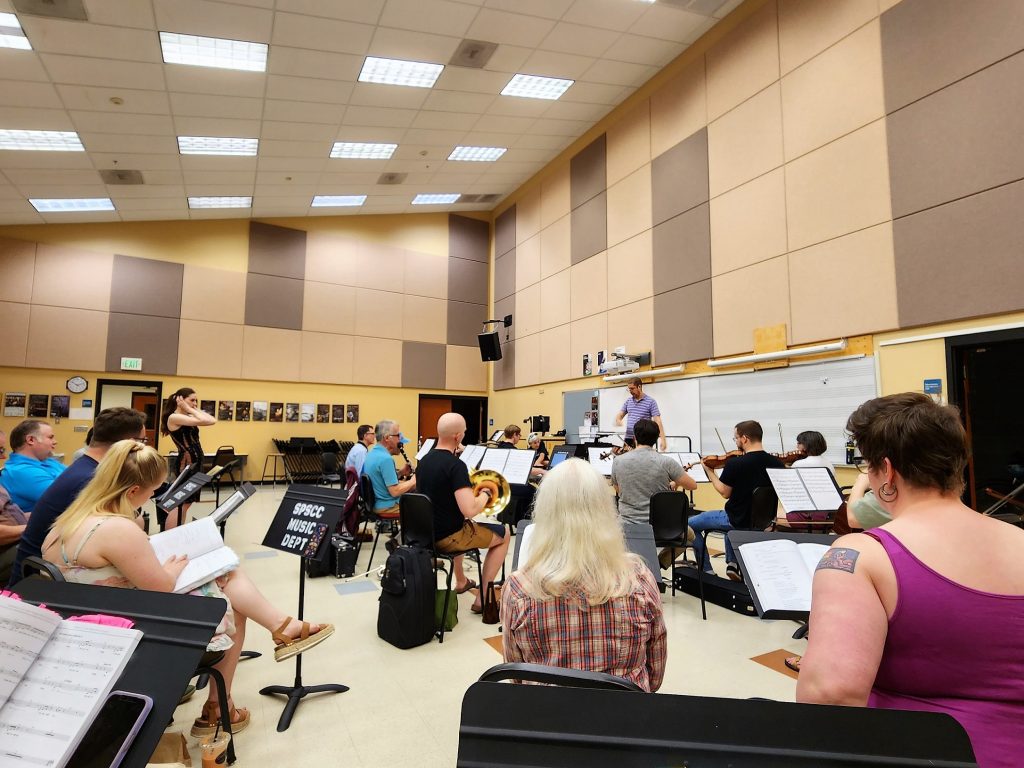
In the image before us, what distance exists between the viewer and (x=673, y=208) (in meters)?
8.03

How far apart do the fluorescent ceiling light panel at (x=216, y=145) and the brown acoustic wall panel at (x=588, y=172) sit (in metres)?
5.51

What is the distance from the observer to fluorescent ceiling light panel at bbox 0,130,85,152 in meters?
6.89

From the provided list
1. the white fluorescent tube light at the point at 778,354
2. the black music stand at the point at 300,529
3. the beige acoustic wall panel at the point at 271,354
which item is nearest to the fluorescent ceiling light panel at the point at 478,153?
the beige acoustic wall panel at the point at 271,354

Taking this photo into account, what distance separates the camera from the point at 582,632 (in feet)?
4.91

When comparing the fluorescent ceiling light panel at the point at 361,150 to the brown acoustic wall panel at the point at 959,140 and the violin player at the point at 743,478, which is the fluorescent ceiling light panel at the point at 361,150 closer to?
the brown acoustic wall panel at the point at 959,140

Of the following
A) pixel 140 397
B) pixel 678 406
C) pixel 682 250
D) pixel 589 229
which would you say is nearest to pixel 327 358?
pixel 140 397

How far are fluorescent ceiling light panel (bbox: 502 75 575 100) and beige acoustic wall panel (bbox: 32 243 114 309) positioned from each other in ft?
26.7

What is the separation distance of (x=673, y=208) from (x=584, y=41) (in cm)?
258

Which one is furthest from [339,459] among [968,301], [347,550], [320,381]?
[968,301]

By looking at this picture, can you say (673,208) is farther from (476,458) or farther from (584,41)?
(476,458)

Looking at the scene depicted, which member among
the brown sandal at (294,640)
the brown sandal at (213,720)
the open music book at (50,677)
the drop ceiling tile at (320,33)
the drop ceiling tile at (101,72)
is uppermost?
the drop ceiling tile at (320,33)

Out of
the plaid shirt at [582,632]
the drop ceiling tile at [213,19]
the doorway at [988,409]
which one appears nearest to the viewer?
the plaid shirt at [582,632]

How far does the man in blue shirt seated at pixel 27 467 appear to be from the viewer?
3.32 metres

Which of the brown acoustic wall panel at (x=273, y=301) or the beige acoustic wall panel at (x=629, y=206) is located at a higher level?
the beige acoustic wall panel at (x=629, y=206)
